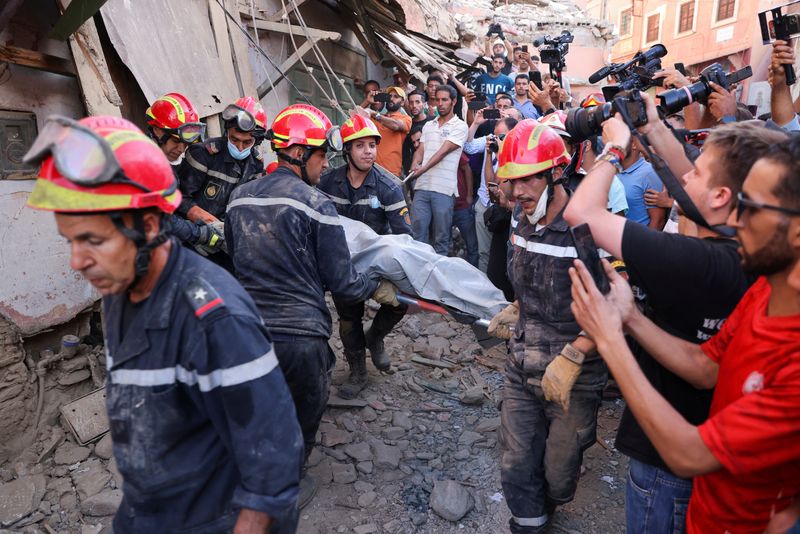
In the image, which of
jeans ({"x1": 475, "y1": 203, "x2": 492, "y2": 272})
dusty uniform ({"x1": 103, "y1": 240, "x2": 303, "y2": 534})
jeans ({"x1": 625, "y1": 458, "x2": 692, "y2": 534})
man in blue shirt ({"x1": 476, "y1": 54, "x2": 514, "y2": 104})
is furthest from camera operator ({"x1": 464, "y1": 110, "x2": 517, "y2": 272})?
dusty uniform ({"x1": 103, "y1": 240, "x2": 303, "y2": 534})

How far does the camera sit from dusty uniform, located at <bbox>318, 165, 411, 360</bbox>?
4.69 metres

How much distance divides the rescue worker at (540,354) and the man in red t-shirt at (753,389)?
3.71ft

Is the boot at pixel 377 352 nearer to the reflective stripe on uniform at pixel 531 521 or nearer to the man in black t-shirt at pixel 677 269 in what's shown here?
the reflective stripe on uniform at pixel 531 521

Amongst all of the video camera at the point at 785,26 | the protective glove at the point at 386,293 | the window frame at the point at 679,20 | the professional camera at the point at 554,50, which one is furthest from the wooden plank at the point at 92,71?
the window frame at the point at 679,20

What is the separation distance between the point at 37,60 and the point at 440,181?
13.9ft

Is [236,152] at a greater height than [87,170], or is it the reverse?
[87,170]

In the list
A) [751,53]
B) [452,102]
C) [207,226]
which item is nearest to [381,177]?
[207,226]

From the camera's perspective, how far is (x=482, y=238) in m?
6.63

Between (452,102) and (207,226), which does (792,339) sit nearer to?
(207,226)

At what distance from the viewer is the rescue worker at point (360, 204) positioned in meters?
4.60

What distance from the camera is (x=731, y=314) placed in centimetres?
169

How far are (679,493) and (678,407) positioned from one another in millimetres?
299

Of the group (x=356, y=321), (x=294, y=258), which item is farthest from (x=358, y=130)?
(x=294, y=258)

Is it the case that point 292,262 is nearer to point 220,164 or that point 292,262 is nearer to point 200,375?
point 200,375
